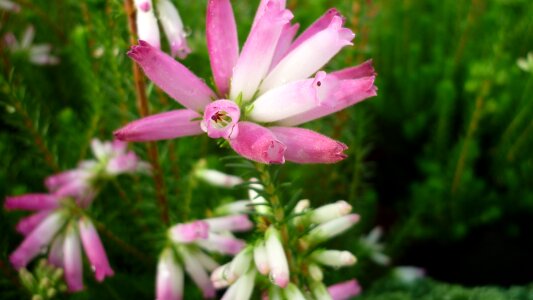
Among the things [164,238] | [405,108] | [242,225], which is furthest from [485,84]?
[164,238]

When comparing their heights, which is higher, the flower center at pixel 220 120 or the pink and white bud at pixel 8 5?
the pink and white bud at pixel 8 5

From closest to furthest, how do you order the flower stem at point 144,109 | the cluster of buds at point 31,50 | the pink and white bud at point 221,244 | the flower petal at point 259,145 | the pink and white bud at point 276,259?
the flower petal at point 259,145 → the pink and white bud at point 276,259 → the flower stem at point 144,109 → the pink and white bud at point 221,244 → the cluster of buds at point 31,50

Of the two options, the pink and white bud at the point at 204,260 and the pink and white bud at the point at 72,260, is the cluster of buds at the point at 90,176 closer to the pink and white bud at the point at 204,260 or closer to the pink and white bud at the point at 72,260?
the pink and white bud at the point at 72,260

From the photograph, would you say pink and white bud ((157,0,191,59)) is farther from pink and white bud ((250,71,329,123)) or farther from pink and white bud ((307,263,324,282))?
pink and white bud ((307,263,324,282))

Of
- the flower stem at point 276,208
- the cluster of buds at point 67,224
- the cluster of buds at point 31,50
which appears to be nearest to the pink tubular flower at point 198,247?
the cluster of buds at point 67,224

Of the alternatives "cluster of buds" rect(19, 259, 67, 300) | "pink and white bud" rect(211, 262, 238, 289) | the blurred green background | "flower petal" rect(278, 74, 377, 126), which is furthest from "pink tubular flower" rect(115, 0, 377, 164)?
"cluster of buds" rect(19, 259, 67, 300)

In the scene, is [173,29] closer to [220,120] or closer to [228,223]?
[220,120]

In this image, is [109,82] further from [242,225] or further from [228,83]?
[228,83]
